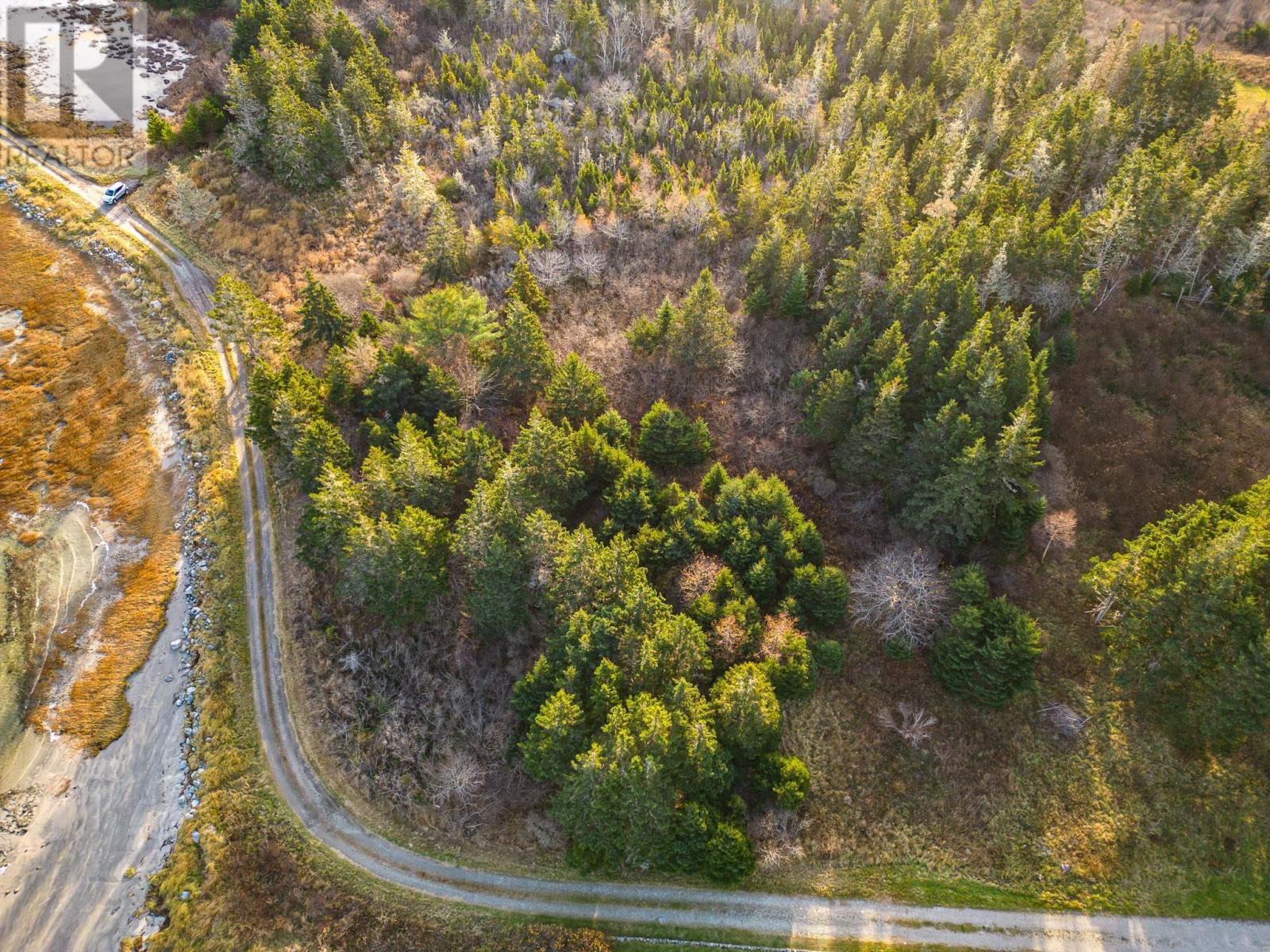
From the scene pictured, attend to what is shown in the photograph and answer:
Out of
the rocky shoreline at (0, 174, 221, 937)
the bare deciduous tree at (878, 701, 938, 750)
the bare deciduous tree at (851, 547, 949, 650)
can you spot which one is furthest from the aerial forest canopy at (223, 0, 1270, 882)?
the rocky shoreline at (0, 174, 221, 937)

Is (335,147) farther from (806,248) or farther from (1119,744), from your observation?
(1119,744)

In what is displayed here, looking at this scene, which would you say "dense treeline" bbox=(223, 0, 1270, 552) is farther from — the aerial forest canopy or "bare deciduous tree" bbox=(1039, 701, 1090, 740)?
"bare deciduous tree" bbox=(1039, 701, 1090, 740)

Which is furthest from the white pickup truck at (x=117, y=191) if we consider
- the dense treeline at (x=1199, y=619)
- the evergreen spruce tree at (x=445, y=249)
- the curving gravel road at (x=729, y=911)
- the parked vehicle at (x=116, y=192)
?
the dense treeline at (x=1199, y=619)

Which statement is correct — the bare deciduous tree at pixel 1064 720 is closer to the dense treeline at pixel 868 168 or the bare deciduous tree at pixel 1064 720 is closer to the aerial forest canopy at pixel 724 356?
the aerial forest canopy at pixel 724 356

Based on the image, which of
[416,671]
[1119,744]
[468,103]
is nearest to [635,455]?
[416,671]

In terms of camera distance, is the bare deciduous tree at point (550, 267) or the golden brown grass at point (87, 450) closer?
the golden brown grass at point (87, 450)

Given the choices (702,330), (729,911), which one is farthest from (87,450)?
(729,911)
